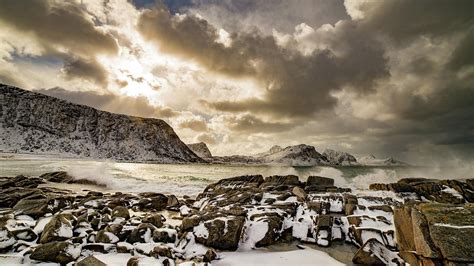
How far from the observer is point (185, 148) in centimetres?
19850

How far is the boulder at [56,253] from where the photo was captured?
787cm

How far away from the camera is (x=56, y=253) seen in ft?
26.1

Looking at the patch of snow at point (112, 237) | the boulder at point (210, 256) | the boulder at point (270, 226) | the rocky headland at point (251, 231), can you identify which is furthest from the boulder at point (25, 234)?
the boulder at point (270, 226)

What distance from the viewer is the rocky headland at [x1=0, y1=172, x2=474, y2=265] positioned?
235 inches

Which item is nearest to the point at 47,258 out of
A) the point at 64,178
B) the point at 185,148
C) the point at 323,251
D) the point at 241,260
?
the point at 241,260

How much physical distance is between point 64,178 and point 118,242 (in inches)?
1083

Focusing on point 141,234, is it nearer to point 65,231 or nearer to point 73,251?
point 73,251

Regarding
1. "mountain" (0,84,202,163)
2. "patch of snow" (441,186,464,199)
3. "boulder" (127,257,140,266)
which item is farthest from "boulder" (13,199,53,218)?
"mountain" (0,84,202,163)

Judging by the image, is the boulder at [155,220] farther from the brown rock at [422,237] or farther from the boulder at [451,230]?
the boulder at [451,230]

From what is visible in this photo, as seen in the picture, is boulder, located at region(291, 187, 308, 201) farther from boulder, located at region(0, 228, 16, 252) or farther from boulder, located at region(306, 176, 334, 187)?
boulder, located at region(0, 228, 16, 252)

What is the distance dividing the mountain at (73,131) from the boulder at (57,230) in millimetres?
129983

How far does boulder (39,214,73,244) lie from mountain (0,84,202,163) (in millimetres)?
129983

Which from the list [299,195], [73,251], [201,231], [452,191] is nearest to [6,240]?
[73,251]

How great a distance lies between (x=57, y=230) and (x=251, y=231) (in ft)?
24.6
